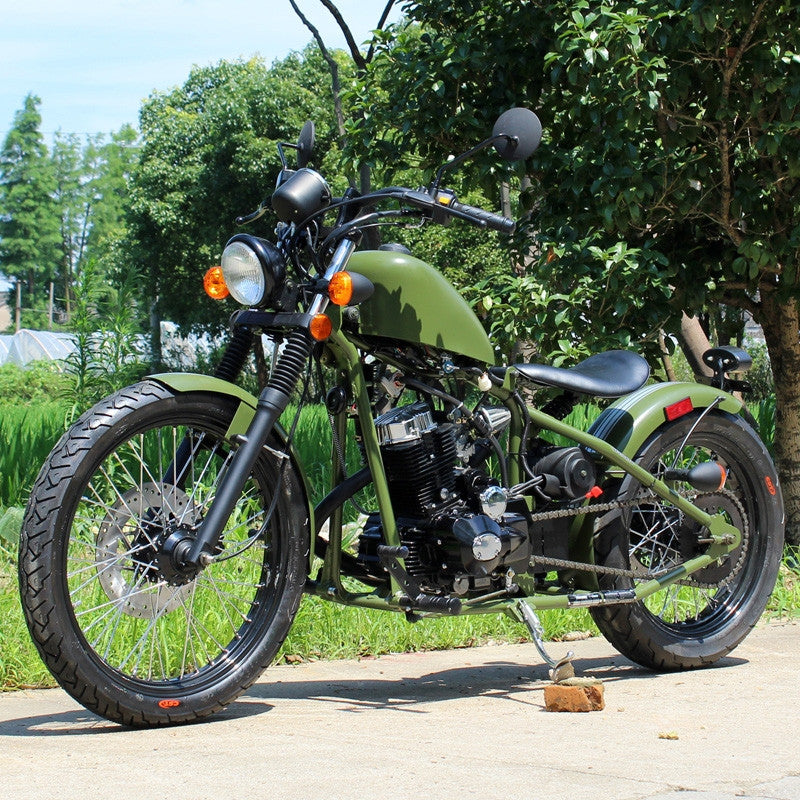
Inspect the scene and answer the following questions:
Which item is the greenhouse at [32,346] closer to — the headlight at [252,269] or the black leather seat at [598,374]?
the black leather seat at [598,374]

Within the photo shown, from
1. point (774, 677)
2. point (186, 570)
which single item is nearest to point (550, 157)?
point (774, 677)

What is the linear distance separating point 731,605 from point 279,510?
2.08 meters

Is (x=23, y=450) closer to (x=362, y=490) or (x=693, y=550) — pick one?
(x=362, y=490)

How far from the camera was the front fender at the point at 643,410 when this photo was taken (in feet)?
15.4

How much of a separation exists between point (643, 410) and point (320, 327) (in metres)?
1.50

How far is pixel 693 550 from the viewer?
4.86 metres

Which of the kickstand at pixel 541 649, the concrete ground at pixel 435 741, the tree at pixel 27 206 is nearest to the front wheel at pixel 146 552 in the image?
the concrete ground at pixel 435 741

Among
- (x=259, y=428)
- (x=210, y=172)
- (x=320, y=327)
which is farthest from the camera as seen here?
(x=210, y=172)

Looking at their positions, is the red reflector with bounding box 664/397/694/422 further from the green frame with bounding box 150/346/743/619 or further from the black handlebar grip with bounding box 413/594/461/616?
the black handlebar grip with bounding box 413/594/461/616

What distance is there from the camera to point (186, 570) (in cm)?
359

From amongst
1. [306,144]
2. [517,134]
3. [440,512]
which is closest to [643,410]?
[440,512]

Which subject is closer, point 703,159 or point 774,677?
point 774,677

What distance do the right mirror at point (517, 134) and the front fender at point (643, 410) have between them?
49.8 inches

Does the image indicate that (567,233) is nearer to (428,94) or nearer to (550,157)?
(550,157)
